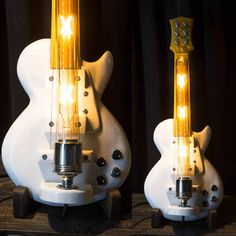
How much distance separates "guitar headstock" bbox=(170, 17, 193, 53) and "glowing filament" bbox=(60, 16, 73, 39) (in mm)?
260

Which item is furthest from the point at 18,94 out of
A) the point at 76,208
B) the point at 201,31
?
the point at 201,31

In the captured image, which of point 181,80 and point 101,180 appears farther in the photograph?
point 181,80

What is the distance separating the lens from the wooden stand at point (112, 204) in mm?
712

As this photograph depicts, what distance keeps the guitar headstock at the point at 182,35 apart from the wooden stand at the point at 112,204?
353 mm

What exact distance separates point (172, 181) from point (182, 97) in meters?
0.19

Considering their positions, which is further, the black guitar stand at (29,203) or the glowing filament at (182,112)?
the glowing filament at (182,112)

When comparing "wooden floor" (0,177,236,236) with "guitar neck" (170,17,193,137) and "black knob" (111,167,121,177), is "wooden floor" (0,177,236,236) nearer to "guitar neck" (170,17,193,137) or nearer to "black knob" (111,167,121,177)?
"black knob" (111,167,121,177)

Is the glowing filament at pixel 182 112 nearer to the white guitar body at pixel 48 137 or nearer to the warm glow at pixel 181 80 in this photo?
the warm glow at pixel 181 80

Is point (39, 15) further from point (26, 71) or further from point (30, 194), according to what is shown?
point (30, 194)

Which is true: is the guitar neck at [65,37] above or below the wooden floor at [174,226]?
above

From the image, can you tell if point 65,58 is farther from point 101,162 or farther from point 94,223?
point 94,223

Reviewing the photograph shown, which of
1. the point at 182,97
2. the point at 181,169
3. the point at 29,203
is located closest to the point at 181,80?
the point at 182,97

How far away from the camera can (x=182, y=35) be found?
84 centimetres

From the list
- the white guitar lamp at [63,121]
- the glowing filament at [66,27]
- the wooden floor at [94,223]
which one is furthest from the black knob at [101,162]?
the glowing filament at [66,27]
